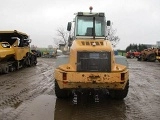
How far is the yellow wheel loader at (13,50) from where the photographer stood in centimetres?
2069

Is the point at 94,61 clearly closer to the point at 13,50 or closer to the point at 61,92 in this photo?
the point at 61,92

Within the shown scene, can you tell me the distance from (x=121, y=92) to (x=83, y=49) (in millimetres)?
2040

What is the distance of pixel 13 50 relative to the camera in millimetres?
22016

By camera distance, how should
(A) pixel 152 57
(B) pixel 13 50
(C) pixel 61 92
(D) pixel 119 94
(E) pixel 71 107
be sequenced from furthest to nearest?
(A) pixel 152 57, (B) pixel 13 50, (D) pixel 119 94, (C) pixel 61 92, (E) pixel 71 107

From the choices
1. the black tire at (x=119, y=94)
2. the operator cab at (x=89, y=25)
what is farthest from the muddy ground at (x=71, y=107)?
the operator cab at (x=89, y=25)

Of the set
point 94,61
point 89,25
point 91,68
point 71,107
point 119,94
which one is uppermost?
point 89,25

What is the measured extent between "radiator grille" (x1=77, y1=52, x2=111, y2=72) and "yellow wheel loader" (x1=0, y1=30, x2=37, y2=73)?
11.2 m

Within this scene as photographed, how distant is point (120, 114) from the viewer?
29.4ft

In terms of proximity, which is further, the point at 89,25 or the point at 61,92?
the point at 89,25

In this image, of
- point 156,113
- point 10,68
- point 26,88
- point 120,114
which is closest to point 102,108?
point 120,114

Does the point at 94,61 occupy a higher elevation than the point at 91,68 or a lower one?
higher

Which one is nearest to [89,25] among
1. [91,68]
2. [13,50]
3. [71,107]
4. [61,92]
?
[91,68]

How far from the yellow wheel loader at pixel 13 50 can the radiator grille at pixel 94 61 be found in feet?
36.6

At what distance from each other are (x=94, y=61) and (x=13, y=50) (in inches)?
518
